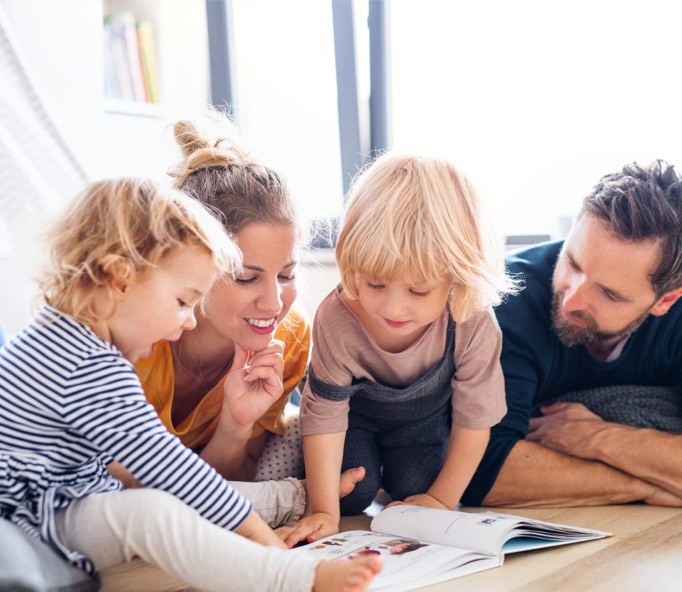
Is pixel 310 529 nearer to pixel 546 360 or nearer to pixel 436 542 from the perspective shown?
pixel 436 542

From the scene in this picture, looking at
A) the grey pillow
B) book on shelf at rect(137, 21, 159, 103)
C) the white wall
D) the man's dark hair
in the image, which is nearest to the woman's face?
the grey pillow

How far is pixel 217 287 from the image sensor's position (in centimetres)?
151

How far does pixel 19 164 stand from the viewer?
9.25ft

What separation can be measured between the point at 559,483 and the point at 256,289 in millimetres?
742

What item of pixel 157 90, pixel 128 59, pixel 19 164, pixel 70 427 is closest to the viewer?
pixel 70 427

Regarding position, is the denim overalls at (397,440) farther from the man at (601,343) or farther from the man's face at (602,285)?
the man's face at (602,285)

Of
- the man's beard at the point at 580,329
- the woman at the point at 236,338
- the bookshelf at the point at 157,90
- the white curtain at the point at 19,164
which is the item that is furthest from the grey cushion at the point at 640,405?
→ the bookshelf at the point at 157,90

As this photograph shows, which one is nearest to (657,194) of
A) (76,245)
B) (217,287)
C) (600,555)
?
(600,555)

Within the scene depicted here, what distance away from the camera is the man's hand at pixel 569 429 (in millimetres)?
1733

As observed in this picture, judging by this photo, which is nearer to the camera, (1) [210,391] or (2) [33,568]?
(2) [33,568]

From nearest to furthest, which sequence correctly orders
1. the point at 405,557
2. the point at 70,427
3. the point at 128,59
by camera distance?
the point at 70,427 < the point at 405,557 < the point at 128,59

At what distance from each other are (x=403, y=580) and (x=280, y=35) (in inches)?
123

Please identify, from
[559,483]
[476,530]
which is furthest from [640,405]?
[476,530]

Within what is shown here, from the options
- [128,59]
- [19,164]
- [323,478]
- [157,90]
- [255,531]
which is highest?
[128,59]
